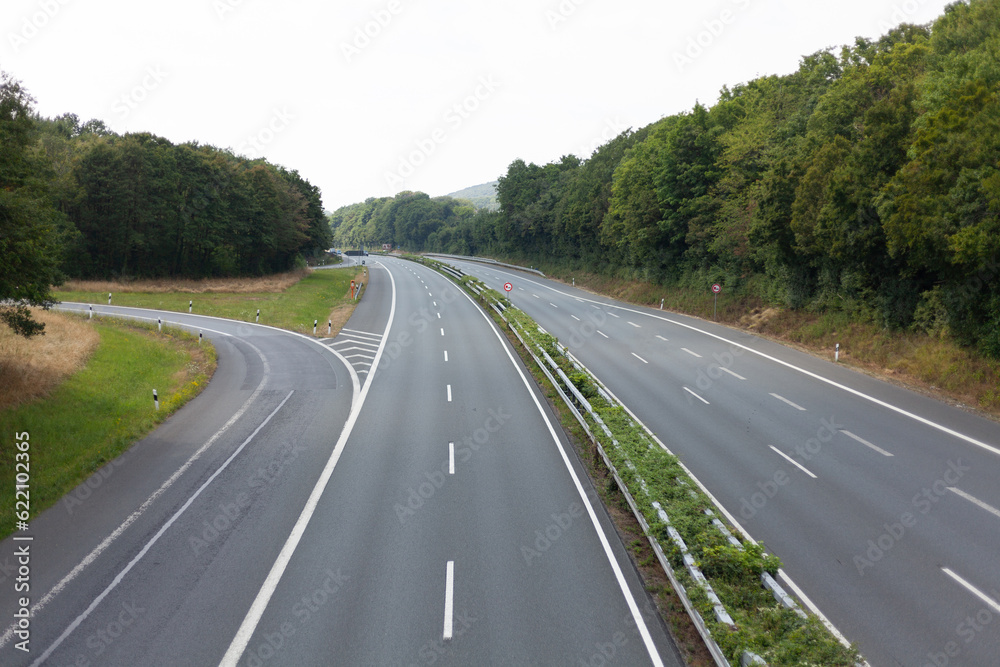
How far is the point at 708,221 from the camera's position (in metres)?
41.6

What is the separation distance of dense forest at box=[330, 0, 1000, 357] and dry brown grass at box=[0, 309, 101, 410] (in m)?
30.1

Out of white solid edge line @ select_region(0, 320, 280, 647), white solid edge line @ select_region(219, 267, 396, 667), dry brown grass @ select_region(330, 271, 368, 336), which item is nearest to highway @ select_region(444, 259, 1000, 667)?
white solid edge line @ select_region(219, 267, 396, 667)

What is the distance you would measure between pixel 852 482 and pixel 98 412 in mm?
21894

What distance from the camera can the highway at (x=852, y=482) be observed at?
8594mm

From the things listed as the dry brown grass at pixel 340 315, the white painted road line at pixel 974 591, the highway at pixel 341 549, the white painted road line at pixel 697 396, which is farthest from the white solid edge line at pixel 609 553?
the dry brown grass at pixel 340 315

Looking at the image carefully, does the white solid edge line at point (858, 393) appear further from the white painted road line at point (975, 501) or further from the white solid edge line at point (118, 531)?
the white solid edge line at point (118, 531)

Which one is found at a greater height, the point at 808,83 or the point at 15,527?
the point at 808,83

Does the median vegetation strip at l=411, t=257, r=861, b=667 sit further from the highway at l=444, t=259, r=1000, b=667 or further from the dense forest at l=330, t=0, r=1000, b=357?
the dense forest at l=330, t=0, r=1000, b=357

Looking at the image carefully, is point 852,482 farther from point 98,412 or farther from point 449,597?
point 98,412

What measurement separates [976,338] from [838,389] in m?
5.08

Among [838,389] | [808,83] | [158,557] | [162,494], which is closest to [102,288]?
[162,494]

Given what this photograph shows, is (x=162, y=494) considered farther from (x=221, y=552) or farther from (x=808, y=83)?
(x=808, y=83)

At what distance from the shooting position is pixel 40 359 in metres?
20.7

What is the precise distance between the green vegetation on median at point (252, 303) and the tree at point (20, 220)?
18124 millimetres
